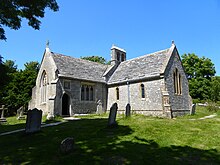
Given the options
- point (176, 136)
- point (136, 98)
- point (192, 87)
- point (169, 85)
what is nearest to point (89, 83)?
point (136, 98)

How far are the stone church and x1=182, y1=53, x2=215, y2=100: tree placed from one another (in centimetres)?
2379

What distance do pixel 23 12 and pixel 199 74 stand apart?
44.9 m

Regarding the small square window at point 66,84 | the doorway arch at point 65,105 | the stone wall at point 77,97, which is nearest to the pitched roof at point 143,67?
the stone wall at point 77,97

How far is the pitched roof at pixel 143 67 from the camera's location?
20.6 metres

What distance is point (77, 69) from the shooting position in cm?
2352

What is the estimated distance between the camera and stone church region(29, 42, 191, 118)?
19.8 metres

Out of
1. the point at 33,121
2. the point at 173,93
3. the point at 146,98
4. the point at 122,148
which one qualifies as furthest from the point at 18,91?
the point at 122,148

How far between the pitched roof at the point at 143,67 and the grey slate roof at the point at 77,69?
7.17 ft

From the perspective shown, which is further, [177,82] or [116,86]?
[116,86]

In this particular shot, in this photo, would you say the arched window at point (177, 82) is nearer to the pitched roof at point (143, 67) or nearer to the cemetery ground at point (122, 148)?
the pitched roof at point (143, 67)

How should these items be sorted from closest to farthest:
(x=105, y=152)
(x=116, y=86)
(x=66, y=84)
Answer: (x=105, y=152) → (x=66, y=84) → (x=116, y=86)

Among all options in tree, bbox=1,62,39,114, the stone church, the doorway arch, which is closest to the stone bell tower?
the stone church

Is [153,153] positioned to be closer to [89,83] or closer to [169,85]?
[169,85]

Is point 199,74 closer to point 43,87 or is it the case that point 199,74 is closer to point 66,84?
point 66,84
